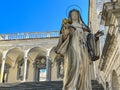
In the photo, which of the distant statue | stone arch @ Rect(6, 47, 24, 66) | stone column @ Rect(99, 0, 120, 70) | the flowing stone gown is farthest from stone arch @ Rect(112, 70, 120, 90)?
stone arch @ Rect(6, 47, 24, 66)

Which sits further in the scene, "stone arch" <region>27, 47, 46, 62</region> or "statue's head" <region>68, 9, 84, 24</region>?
"stone arch" <region>27, 47, 46, 62</region>

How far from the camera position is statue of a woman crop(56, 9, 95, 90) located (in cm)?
358

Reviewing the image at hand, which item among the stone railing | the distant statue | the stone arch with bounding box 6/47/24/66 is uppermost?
the stone railing

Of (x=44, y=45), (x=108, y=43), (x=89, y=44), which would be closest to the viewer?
(x=89, y=44)

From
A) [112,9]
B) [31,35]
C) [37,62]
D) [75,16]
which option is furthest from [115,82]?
[37,62]

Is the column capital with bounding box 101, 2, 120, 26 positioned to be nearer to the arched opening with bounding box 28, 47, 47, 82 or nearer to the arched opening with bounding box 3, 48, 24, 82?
the arched opening with bounding box 28, 47, 47, 82

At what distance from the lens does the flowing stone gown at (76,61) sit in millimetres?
3578

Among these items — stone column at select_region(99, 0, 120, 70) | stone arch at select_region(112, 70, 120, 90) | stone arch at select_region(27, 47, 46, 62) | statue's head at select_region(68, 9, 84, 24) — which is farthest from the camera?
stone arch at select_region(27, 47, 46, 62)

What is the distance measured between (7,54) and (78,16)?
28566 mm

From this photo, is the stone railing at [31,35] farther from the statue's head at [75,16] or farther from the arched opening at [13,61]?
the statue's head at [75,16]

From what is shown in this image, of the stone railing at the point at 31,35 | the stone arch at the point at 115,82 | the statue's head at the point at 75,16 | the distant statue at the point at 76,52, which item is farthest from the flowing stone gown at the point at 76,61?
the stone railing at the point at 31,35

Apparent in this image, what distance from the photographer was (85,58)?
372 centimetres

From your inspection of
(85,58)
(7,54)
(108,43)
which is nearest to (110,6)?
(108,43)

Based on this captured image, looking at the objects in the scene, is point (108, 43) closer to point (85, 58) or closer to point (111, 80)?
point (111, 80)
